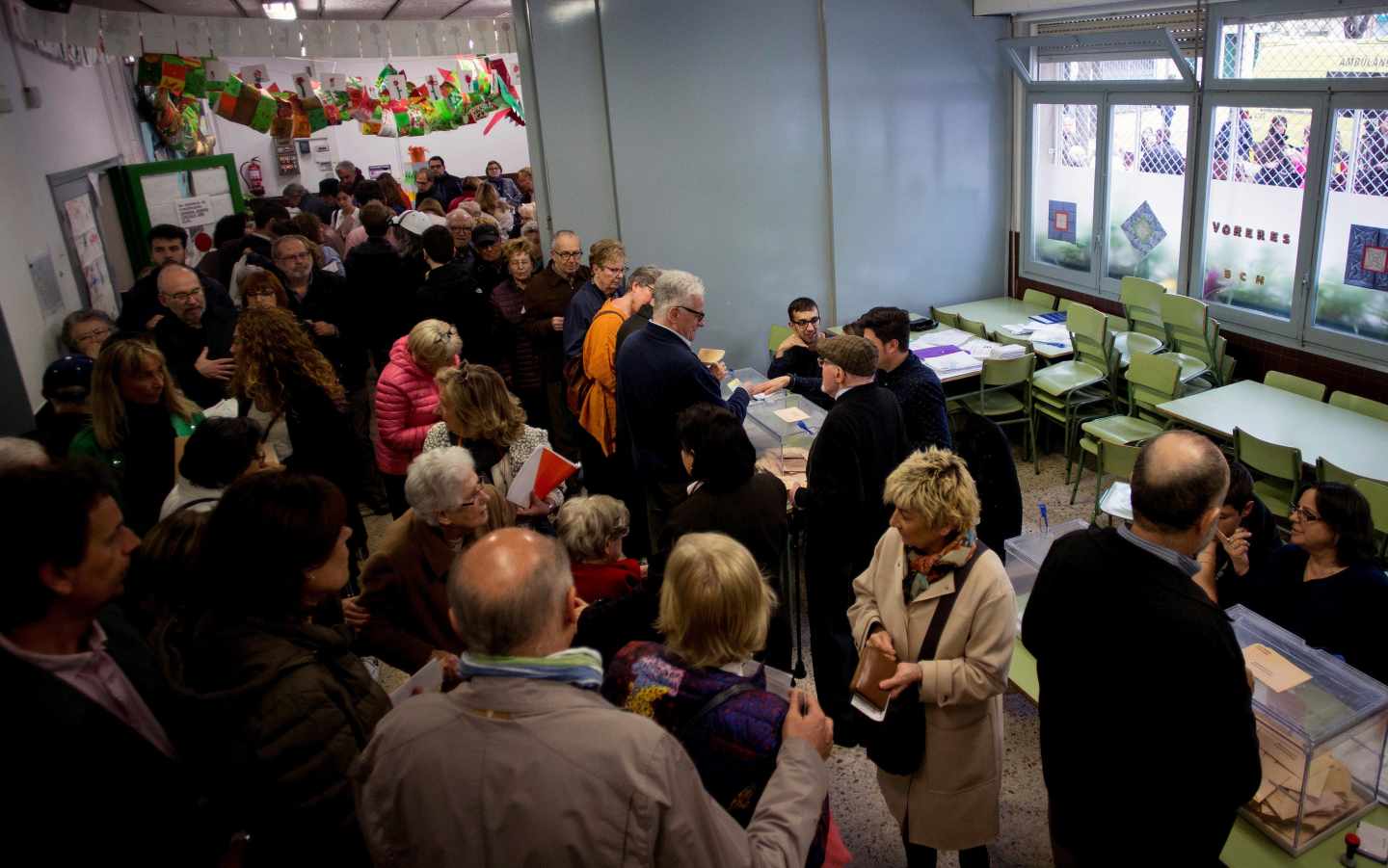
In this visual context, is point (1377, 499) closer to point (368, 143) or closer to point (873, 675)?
point (873, 675)

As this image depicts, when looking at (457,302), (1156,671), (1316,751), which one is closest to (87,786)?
(1156,671)

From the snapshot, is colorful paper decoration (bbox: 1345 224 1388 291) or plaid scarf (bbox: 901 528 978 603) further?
colorful paper decoration (bbox: 1345 224 1388 291)

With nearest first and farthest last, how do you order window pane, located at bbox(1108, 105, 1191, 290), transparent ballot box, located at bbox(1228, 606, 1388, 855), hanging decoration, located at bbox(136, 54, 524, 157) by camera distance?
transparent ballot box, located at bbox(1228, 606, 1388, 855), window pane, located at bbox(1108, 105, 1191, 290), hanging decoration, located at bbox(136, 54, 524, 157)

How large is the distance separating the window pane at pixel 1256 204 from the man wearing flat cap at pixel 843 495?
3853mm

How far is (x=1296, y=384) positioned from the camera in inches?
220

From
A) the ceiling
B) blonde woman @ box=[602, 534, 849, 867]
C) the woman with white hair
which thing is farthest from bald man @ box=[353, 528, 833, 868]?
the ceiling

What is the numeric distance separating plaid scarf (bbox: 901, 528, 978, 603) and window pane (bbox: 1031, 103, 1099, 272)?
5.70 metres

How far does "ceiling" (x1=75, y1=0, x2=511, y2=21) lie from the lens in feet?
27.7

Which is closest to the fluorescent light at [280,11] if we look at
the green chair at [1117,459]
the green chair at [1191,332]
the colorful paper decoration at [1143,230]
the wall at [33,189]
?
the wall at [33,189]

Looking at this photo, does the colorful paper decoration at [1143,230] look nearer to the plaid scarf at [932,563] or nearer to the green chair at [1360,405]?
the green chair at [1360,405]

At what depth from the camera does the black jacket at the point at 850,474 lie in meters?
3.73

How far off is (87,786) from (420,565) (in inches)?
55.8

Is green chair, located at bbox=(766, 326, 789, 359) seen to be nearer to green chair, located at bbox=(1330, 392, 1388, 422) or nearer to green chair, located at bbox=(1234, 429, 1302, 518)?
green chair, located at bbox=(1234, 429, 1302, 518)

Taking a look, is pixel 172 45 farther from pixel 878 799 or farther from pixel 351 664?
pixel 878 799
